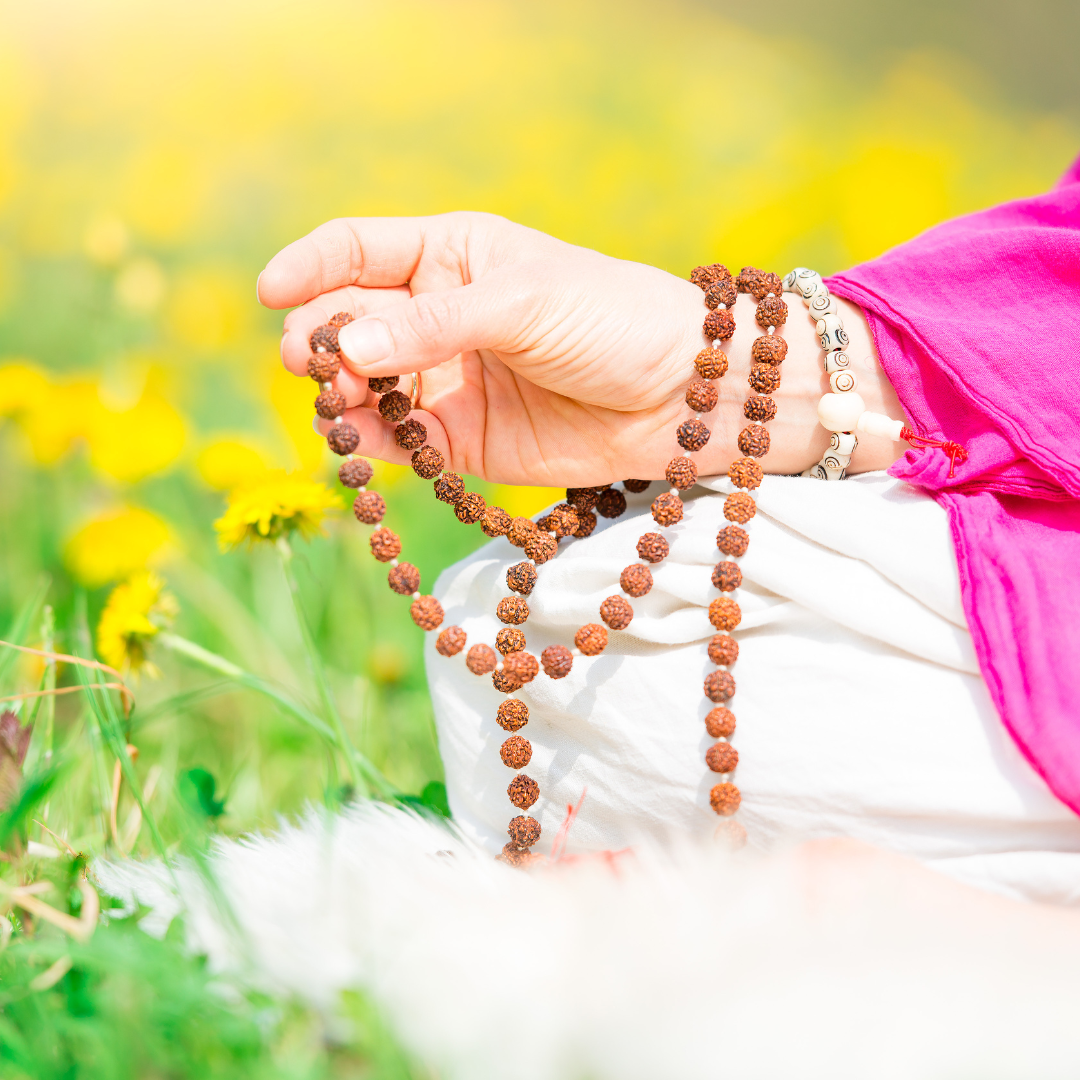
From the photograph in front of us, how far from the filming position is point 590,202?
3.00m

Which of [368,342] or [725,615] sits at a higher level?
[368,342]

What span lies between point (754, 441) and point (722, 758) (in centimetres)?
30

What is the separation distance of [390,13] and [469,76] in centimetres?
67

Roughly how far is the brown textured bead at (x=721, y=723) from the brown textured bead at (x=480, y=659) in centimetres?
20

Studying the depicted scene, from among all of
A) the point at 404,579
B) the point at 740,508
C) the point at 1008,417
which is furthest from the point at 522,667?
the point at 1008,417

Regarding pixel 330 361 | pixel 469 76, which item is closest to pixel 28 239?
pixel 469 76

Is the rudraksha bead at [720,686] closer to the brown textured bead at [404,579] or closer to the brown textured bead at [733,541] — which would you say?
the brown textured bead at [733,541]

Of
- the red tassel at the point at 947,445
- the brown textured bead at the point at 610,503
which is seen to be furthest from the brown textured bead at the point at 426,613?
the red tassel at the point at 947,445

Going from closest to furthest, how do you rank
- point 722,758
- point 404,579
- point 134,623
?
point 722,758 < point 404,579 < point 134,623

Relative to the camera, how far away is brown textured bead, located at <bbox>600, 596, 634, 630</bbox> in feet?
2.48

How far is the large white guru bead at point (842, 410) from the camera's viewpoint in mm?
836

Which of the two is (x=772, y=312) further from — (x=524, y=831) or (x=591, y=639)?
(x=524, y=831)

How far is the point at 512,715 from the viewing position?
0.79 metres

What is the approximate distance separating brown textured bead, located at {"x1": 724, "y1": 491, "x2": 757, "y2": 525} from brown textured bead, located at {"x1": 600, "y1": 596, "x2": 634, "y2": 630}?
12 centimetres
